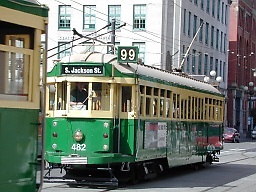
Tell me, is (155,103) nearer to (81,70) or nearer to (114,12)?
(81,70)

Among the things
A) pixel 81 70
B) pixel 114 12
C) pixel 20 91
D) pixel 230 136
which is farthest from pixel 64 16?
pixel 20 91

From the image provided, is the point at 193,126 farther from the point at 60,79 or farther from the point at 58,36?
the point at 58,36

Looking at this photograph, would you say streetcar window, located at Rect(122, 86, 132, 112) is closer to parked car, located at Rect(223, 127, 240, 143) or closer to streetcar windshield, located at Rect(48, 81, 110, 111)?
streetcar windshield, located at Rect(48, 81, 110, 111)


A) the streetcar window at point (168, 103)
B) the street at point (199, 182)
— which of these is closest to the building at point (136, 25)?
the street at point (199, 182)

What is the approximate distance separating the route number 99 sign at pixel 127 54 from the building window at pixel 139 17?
3517 cm

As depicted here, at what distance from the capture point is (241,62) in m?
79.4

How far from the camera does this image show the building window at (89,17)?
52.9 m

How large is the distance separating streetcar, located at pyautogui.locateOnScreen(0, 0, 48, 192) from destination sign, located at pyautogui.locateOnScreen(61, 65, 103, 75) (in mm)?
8239

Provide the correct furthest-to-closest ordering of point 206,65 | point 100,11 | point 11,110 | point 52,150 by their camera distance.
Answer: point 206,65
point 100,11
point 52,150
point 11,110

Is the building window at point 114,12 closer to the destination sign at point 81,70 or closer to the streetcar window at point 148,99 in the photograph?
the streetcar window at point 148,99

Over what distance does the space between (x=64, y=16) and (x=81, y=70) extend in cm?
3781

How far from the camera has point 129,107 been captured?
54.6 ft

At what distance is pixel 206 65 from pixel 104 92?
47.5 m

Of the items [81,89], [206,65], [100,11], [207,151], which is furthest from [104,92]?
[206,65]
